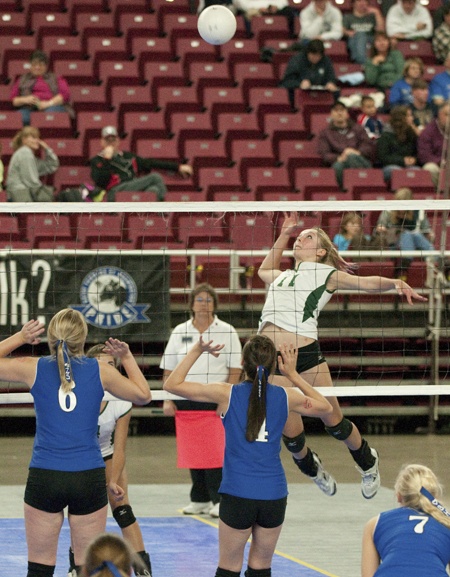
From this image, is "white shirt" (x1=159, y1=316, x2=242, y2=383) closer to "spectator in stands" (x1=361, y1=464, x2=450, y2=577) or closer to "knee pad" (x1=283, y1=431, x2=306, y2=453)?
"knee pad" (x1=283, y1=431, x2=306, y2=453)

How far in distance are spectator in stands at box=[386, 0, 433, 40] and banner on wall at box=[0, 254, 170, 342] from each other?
7.62 metres

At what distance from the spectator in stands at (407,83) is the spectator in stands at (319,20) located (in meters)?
1.64

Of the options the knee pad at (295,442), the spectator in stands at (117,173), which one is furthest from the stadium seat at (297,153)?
the knee pad at (295,442)

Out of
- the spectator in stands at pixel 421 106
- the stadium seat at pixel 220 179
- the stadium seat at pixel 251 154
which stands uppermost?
the spectator in stands at pixel 421 106

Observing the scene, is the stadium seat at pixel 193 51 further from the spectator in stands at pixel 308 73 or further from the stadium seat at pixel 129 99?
the spectator in stands at pixel 308 73

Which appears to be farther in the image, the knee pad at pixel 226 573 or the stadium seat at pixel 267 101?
the stadium seat at pixel 267 101

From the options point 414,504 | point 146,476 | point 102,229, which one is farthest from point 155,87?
point 414,504

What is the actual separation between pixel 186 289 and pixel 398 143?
4.49m

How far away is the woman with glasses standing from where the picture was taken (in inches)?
379

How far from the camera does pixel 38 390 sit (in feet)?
20.3

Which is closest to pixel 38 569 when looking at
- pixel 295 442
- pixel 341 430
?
pixel 295 442

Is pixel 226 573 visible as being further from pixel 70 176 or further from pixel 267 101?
pixel 267 101

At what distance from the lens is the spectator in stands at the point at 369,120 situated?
650 inches

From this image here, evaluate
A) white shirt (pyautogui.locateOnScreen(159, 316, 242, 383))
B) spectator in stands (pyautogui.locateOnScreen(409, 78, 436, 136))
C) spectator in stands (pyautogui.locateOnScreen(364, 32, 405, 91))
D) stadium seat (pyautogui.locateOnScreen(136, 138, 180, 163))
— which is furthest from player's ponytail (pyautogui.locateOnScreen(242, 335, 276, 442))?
spectator in stands (pyautogui.locateOnScreen(364, 32, 405, 91))
